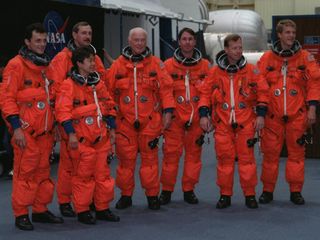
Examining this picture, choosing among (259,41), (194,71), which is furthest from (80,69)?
(259,41)

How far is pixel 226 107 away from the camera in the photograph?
4473 millimetres

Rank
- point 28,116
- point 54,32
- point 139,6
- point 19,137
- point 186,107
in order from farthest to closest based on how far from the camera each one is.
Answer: point 139,6
point 54,32
point 186,107
point 28,116
point 19,137

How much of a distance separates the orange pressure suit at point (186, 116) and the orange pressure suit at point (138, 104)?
0.17 metres

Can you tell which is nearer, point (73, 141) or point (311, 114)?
point (73, 141)

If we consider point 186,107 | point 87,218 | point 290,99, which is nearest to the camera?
point 87,218

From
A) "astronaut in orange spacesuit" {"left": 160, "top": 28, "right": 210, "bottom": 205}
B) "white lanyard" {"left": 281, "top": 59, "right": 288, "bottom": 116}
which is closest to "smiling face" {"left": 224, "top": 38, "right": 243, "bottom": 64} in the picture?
"astronaut in orange spacesuit" {"left": 160, "top": 28, "right": 210, "bottom": 205}

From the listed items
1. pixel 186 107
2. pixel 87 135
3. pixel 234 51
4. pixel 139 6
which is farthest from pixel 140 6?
pixel 87 135

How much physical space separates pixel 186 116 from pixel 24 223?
153 centimetres

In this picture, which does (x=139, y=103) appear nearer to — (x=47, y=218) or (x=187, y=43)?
(x=187, y=43)

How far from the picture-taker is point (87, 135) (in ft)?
13.1

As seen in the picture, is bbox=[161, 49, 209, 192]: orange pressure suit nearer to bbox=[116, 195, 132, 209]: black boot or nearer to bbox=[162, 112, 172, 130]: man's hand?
bbox=[162, 112, 172, 130]: man's hand

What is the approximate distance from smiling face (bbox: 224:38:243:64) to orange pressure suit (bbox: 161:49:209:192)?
0.28m

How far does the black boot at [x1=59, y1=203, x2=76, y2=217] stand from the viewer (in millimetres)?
4373

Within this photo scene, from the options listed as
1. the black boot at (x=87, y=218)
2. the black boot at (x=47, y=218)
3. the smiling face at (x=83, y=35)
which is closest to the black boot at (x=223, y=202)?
the black boot at (x=87, y=218)
